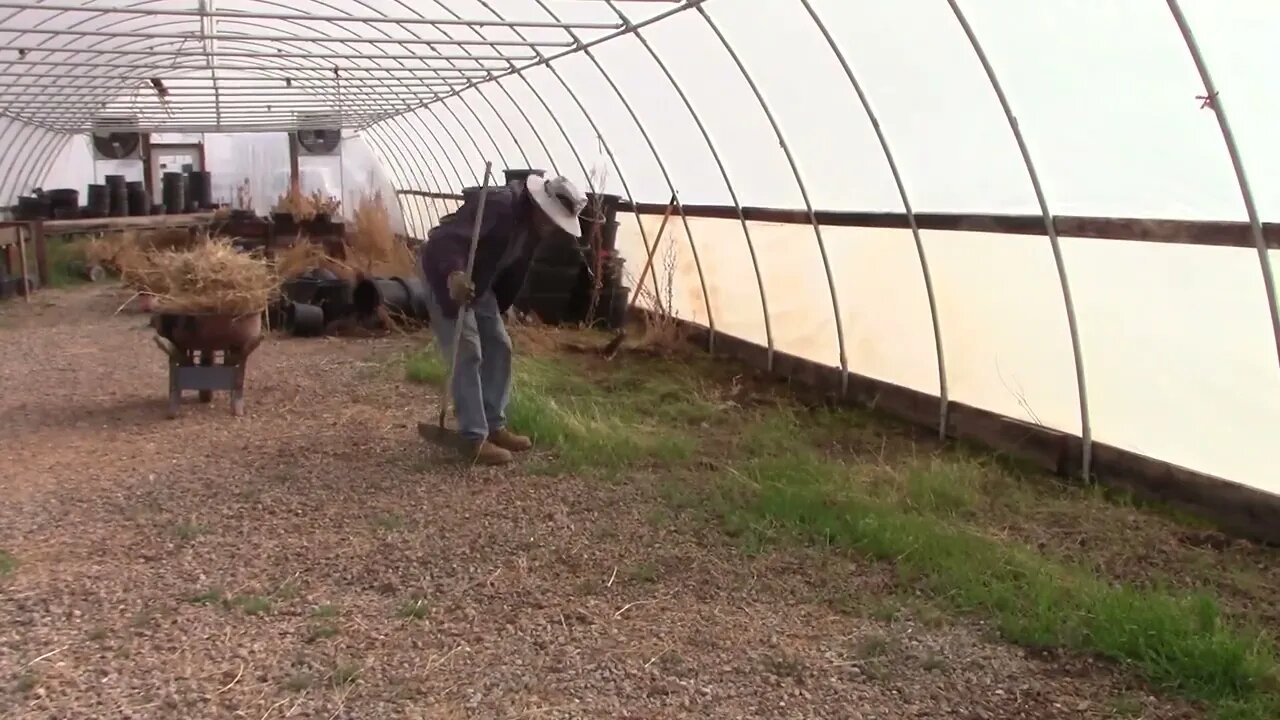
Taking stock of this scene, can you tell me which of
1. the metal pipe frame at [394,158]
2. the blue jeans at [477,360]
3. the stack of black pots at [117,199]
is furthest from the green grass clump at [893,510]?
the stack of black pots at [117,199]

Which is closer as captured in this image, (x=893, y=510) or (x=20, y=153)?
(x=893, y=510)

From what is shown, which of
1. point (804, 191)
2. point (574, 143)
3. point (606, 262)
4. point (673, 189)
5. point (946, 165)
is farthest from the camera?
point (574, 143)

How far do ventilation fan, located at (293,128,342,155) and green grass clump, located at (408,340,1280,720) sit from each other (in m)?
12.4

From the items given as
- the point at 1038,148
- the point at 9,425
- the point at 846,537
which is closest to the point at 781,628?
the point at 846,537

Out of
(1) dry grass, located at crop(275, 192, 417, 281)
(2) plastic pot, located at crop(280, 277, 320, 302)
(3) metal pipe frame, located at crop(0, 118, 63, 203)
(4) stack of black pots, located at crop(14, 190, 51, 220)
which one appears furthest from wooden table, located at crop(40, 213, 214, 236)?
(2) plastic pot, located at crop(280, 277, 320, 302)

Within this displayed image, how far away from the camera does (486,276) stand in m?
5.23

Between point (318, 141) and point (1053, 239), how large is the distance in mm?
16133

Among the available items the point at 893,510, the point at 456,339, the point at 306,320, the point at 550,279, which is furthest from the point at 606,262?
the point at 893,510

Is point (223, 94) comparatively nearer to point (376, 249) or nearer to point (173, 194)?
point (376, 249)

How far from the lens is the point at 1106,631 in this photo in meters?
3.41

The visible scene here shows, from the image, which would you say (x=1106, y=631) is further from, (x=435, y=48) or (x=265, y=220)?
(x=265, y=220)

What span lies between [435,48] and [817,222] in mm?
4984

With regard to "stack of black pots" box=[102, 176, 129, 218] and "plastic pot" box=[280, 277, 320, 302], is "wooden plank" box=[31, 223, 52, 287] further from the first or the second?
"plastic pot" box=[280, 277, 320, 302]

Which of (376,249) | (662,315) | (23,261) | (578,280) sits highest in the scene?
(376,249)
